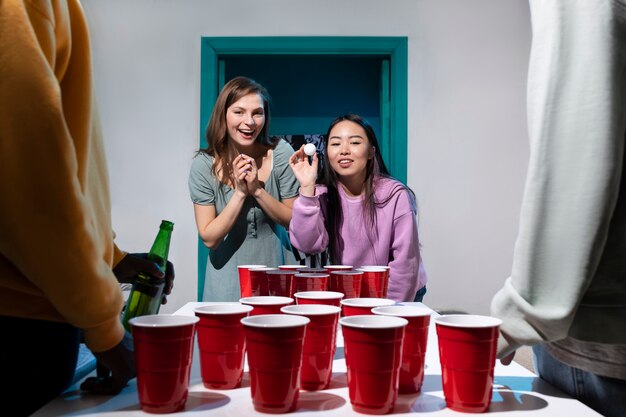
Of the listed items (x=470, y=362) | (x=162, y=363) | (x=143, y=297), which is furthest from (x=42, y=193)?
(x=470, y=362)

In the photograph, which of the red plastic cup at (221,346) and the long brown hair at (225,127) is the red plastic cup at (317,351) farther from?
the long brown hair at (225,127)

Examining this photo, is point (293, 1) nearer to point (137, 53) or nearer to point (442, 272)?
point (137, 53)

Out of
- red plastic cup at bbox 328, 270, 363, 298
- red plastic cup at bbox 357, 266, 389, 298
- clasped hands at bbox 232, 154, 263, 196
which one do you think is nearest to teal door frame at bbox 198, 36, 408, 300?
clasped hands at bbox 232, 154, 263, 196

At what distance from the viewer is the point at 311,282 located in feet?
4.22

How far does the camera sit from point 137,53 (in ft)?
10.7

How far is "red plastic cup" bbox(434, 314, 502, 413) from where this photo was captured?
0.76m

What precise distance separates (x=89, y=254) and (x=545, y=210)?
2.07ft

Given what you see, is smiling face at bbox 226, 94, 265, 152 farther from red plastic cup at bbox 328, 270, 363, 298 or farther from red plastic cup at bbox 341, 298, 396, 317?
red plastic cup at bbox 341, 298, 396, 317

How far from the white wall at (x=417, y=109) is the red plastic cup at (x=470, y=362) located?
2.48 meters

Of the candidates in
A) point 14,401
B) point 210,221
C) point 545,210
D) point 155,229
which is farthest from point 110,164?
point 545,210

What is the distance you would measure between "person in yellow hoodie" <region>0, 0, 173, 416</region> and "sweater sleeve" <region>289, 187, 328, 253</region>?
46.3 inches

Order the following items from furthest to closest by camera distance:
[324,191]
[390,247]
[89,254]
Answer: [324,191] → [390,247] → [89,254]

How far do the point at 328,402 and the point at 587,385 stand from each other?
1.38ft

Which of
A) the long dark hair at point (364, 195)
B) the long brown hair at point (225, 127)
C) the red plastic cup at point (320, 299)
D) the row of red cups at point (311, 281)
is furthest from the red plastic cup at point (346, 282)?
the long brown hair at point (225, 127)
